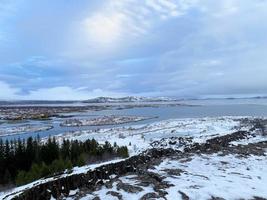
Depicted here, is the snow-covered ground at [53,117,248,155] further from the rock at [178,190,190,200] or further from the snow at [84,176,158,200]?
the rock at [178,190,190,200]

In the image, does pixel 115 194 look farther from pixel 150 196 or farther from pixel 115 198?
pixel 150 196

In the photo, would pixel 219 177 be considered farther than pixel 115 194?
Yes

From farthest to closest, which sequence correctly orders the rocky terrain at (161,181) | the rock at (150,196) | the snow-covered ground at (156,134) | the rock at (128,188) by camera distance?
the snow-covered ground at (156,134) < the rock at (128,188) < the rocky terrain at (161,181) < the rock at (150,196)

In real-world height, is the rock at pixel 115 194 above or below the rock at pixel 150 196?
above

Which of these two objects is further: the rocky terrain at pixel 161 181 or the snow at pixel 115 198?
the rocky terrain at pixel 161 181

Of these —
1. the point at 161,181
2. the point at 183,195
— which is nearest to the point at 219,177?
the point at 161,181

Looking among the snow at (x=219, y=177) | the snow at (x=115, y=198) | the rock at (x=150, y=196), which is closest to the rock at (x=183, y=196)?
the snow at (x=219, y=177)

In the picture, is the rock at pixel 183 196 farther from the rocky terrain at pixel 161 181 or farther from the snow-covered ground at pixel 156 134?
the snow-covered ground at pixel 156 134

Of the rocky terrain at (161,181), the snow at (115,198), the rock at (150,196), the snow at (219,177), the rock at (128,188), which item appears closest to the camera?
the rock at (150,196)

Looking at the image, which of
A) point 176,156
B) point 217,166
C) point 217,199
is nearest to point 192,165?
point 217,166

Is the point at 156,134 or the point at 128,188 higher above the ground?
the point at 128,188

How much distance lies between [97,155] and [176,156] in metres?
13.2

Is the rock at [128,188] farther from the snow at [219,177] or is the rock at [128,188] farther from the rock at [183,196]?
the rock at [183,196]

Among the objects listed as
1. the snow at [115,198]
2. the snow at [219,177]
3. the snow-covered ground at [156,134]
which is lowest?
the snow-covered ground at [156,134]
